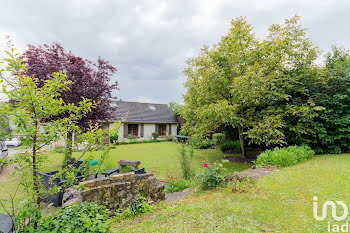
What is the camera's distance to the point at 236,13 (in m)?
10.1

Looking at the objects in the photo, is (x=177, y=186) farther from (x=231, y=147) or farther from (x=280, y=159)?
(x=231, y=147)

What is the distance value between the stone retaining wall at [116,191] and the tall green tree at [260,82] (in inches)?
191

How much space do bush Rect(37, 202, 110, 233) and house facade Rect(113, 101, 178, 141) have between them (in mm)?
16507

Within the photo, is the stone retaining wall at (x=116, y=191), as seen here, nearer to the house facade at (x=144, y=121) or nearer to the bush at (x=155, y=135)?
the house facade at (x=144, y=121)

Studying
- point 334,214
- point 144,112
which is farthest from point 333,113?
point 144,112

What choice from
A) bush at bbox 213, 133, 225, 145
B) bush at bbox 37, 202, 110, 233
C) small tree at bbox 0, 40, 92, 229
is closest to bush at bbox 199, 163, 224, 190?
bush at bbox 37, 202, 110, 233

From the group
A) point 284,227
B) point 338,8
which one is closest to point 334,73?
point 338,8

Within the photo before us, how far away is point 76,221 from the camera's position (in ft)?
8.73

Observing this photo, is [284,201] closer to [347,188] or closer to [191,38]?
[347,188]

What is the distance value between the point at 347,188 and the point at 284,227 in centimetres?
292

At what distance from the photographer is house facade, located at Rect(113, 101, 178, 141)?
20.2 m

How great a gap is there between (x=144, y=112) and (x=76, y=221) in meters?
20.5

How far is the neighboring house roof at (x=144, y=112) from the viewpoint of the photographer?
20.8 m

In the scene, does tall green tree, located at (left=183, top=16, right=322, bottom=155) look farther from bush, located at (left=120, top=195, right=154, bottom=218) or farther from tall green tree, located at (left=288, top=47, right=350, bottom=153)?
bush, located at (left=120, top=195, right=154, bottom=218)
